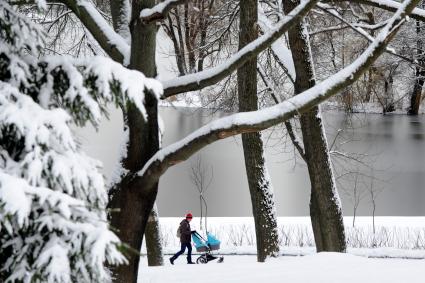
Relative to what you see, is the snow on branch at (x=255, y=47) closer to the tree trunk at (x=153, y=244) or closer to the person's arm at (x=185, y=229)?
the tree trunk at (x=153, y=244)

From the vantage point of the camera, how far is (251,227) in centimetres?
1427

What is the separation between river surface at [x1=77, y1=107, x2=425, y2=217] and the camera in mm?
16797

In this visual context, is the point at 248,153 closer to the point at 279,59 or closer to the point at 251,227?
the point at 279,59

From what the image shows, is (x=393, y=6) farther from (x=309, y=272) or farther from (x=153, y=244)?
(x=153, y=244)

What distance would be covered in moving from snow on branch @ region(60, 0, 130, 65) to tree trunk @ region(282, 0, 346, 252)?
139 inches

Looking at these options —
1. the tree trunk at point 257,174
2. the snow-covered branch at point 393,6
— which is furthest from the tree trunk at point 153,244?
the snow-covered branch at point 393,6

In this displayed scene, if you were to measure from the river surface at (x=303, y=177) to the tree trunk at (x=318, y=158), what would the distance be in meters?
5.49

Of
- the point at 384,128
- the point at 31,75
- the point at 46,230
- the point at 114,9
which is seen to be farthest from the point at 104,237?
the point at 384,128

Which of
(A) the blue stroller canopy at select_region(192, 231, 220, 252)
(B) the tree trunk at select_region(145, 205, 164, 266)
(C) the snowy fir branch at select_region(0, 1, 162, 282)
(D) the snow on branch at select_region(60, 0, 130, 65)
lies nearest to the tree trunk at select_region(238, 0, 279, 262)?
(B) the tree trunk at select_region(145, 205, 164, 266)

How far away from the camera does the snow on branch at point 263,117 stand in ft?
11.9

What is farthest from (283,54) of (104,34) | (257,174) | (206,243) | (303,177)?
(303,177)

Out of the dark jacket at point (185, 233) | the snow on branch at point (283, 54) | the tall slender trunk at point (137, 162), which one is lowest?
the dark jacket at point (185, 233)

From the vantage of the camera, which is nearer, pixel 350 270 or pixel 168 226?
pixel 350 270

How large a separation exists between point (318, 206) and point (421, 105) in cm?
2832
